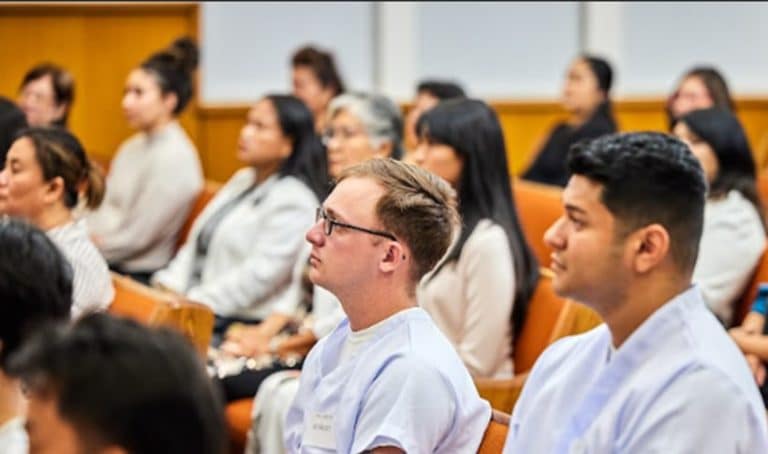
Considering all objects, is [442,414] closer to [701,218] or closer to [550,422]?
[550,422]

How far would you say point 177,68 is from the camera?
6.17 metres

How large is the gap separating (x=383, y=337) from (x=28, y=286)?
2.25 ft

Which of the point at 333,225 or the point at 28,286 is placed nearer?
the point at 28,286

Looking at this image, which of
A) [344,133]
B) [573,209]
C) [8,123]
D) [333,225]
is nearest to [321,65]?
[344,133]

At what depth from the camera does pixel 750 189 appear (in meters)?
4.21

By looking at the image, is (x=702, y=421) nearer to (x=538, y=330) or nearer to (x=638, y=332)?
(x=638, y=332)

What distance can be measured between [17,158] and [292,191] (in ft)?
4.00

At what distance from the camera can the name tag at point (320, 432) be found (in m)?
2.46

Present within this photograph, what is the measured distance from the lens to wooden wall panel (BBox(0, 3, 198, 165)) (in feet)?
23.5

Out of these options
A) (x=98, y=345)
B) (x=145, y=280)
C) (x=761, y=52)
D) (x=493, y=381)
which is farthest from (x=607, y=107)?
(x=98, y=345)

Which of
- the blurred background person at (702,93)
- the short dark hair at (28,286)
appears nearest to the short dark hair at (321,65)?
the blurred background person at (702,93)

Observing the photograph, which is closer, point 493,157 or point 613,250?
point 613,250

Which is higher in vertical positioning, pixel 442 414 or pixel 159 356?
pixel 159 356

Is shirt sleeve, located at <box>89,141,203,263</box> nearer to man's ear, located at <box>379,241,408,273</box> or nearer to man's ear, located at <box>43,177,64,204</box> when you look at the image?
man's ear, located at <box>43,177,64,204</box>
